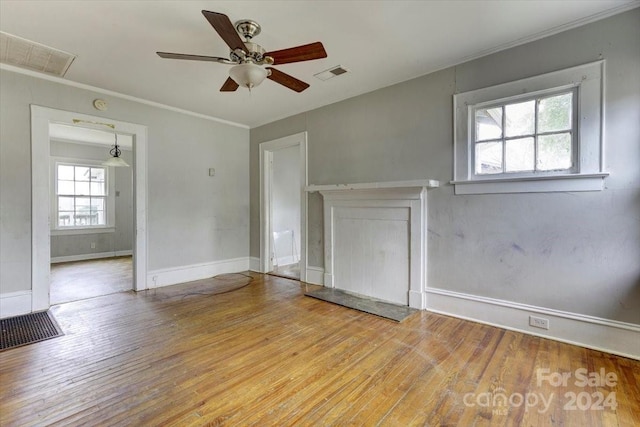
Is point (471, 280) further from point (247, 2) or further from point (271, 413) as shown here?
point (247, 2)

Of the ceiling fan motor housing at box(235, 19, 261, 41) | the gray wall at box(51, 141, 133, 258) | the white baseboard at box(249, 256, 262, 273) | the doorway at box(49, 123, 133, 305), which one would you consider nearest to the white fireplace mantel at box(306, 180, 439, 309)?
the white baseboard at box(249, 256, 262, 273)

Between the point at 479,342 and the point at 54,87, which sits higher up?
the point at 54,87

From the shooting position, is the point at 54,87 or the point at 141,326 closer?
the point at 141,326

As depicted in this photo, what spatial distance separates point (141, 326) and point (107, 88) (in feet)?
9.73

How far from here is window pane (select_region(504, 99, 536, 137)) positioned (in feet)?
8.59

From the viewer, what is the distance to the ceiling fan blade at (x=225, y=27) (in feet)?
5.60

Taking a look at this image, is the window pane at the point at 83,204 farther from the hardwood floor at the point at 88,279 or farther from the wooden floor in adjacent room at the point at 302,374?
the wooden floor in adjacent room at the point at 302,374

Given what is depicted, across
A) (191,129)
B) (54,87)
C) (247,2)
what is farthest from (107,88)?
(247,2)

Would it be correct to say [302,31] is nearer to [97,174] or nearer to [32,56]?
[32,56]

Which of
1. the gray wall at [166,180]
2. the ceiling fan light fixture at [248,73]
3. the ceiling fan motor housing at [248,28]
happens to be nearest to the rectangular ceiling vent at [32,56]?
the gray wall at [166,180]

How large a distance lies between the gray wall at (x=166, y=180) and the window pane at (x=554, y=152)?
436 cm

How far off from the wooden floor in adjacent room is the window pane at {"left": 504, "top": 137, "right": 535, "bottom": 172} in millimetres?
1532

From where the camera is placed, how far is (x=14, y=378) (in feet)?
6.48

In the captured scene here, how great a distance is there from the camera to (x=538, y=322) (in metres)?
2.55
